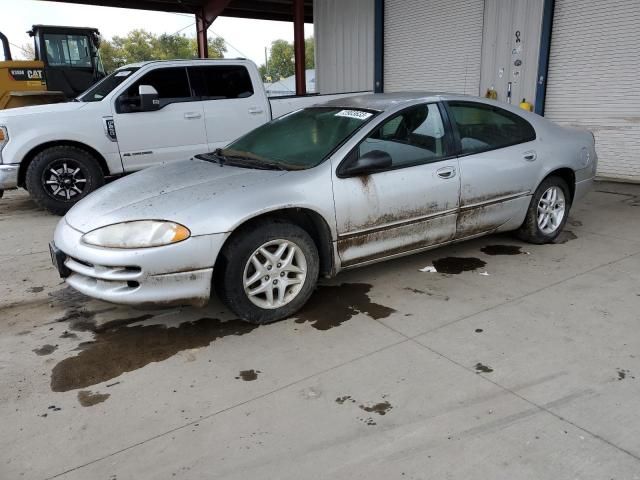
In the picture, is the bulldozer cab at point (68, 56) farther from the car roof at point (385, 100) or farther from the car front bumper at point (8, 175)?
the car roof at point (385, 100)

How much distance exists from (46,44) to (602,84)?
1072 cm

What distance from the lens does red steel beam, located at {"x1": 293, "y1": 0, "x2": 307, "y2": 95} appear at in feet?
46.6

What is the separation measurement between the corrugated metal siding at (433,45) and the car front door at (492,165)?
6.37m

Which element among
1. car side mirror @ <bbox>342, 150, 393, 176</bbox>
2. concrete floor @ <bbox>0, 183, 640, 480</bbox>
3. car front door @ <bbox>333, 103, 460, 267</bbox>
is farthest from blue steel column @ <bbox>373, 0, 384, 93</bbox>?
car side mirror @ <bbox>342, 150, 393, 176</bbox>

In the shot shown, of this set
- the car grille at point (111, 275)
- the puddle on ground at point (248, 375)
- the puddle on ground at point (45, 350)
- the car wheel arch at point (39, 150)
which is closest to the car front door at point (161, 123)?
the car wheel arch at point (39, 150)

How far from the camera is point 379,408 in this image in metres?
2.60

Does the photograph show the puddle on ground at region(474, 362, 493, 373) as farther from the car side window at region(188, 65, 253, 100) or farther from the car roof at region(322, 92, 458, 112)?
the car side window at region(188, 65, 253, 100)

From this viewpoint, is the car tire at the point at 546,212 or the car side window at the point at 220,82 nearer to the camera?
the car tire at the point at 546,212

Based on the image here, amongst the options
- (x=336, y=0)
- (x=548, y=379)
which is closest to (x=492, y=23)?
(x=336, y=0)

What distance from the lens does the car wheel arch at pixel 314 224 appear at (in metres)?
3.43

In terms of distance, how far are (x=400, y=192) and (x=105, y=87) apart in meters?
4.91

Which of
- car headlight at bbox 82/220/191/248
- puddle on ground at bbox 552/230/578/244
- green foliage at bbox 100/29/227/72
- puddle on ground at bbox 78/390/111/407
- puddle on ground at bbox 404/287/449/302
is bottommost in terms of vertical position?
puddle on ground at bbox 552/230/578/244

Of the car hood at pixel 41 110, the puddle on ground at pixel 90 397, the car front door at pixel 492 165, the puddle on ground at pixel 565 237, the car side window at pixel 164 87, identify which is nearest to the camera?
the puddle on ground at pixel 90 397

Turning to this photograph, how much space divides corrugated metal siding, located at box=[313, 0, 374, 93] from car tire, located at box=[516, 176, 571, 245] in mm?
8903
